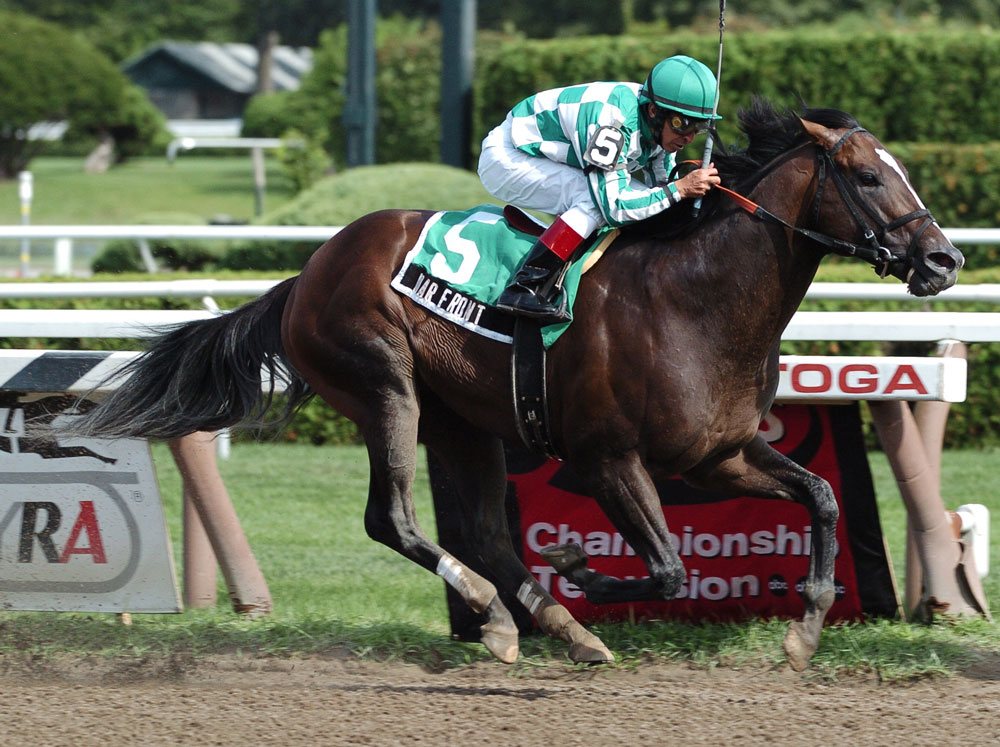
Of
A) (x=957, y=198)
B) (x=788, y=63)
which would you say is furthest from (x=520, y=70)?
(x=957, y=198)

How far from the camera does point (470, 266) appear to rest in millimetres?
3805

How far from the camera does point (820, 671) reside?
386cm

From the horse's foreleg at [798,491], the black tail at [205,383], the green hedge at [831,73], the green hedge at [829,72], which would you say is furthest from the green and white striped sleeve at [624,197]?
the green hedge at [829,72]

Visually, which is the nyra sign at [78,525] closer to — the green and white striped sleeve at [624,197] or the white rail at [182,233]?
the green and white striped sleeve at [624,197]

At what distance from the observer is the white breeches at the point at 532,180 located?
3.72 m

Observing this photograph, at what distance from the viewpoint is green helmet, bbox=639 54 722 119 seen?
359 cm

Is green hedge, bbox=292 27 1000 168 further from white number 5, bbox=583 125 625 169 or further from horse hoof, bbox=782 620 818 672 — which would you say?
horse hoof, bbox=782 620 818 672

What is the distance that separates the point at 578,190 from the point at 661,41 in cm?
875

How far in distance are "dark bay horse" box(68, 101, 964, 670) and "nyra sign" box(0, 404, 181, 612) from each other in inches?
9.8

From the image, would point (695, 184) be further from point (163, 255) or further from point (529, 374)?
point (163, 255)

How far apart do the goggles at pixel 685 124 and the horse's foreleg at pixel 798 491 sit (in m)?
0.89

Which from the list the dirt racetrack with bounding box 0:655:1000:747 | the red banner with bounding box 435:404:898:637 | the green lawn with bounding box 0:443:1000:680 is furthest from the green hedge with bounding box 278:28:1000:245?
the dirt racetrack with bounding box 0:655:1000:747

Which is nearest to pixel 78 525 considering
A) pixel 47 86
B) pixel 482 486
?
pixel 482 486

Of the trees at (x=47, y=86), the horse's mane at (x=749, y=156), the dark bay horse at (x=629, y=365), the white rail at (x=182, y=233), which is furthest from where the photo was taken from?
the trees at (x=47, y=86)
